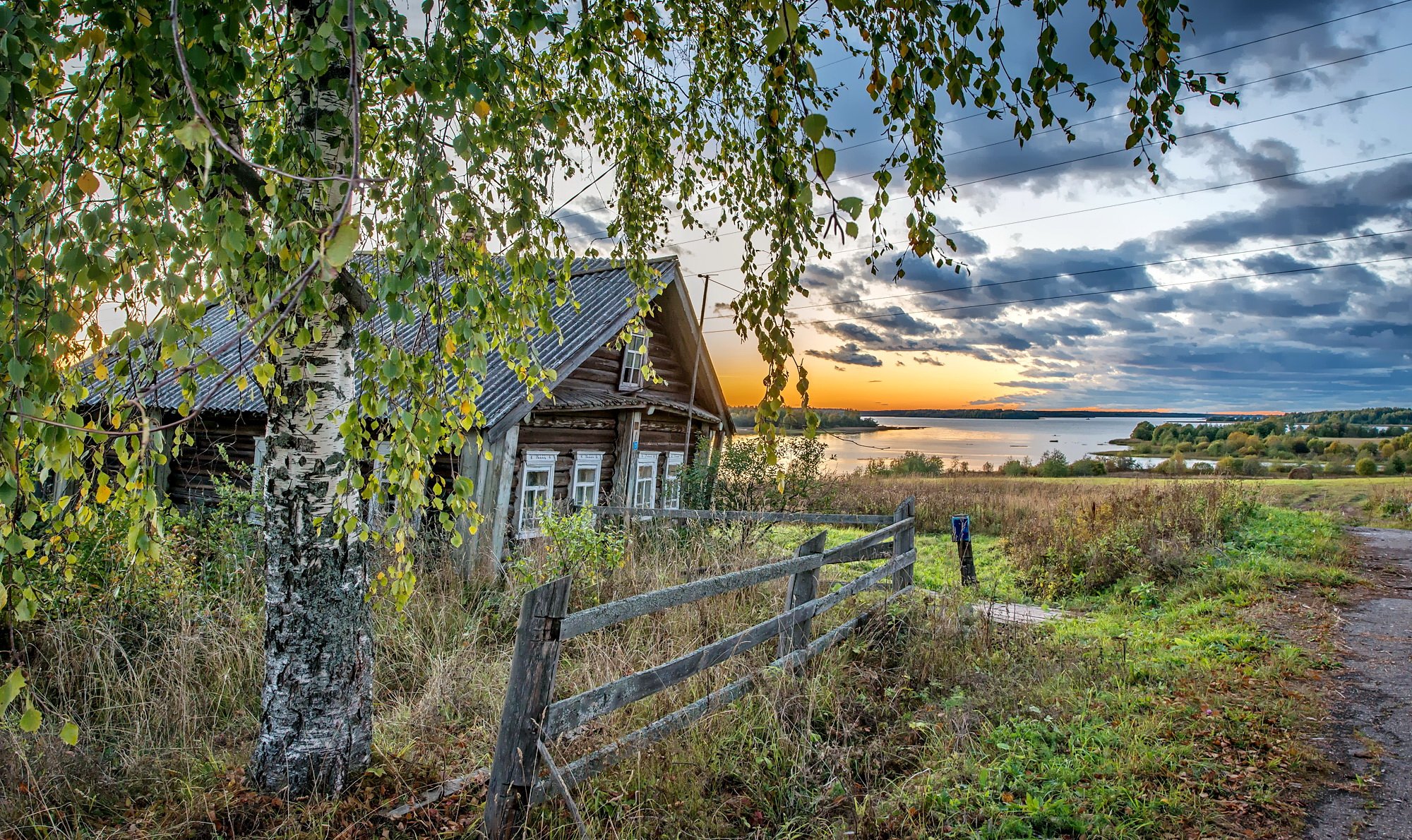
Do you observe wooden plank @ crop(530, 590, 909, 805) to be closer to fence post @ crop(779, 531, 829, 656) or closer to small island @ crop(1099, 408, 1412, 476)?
fence post @ crop(779, 531, 829, 656)

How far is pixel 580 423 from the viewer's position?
1149 centimetres

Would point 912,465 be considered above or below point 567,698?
above

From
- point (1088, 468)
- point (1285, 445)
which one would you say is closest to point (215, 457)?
point (1088, 468)

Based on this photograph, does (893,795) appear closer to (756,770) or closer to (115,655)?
(756,770)

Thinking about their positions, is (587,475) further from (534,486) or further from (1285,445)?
(1285,445)

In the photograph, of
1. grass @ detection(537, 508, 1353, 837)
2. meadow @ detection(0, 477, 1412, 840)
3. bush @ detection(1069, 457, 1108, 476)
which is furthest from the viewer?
bush @ detection(1069, 457, 1108, 476)

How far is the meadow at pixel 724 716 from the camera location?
11.2 feet

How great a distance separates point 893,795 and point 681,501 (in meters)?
9.83

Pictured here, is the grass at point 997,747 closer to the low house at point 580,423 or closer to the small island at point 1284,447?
the low house at point 580,423

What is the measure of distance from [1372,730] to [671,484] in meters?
10.3

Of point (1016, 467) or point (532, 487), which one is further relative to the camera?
point (1016, 467)

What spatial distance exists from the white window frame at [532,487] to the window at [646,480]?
2309 millimetres

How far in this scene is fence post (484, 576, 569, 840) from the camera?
3131mm

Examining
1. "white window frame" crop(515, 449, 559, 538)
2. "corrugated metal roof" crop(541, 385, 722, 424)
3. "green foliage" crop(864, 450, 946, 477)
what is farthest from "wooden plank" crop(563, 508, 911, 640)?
"green foliage" crop(864, 450, 946, 477)
